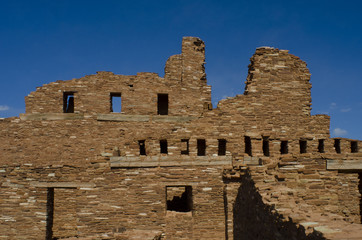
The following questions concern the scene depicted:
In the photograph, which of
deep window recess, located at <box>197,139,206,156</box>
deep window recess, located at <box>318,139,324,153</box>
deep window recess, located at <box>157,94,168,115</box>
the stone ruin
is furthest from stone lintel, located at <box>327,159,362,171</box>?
deep window recess, located at <box>157,94,168,115</box>

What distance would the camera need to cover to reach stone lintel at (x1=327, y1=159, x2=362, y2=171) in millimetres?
8930

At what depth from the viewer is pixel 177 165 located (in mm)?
11633

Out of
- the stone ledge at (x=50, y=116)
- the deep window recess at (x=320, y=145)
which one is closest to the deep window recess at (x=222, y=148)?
the deep window recess at (x=320, y=145)

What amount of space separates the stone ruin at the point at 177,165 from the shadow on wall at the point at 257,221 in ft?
0.11

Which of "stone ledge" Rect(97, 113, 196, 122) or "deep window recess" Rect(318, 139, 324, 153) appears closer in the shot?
"deep window recess" Rect(318, 139, 324, 153)

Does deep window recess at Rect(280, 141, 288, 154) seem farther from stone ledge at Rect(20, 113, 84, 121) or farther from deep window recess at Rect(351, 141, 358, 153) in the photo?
stone ledge at Rect(20, 113, 84, 121)

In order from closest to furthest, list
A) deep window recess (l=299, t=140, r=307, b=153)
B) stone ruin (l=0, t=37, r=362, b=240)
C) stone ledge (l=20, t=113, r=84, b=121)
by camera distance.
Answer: stone ruin (l=0, t=37, r=362, b=240) → deep window recess (l=299, t=140, r=307, b=153) → stone ledge (l=20, t=113, r=84, b=121)

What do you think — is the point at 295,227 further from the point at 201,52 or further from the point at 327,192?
the point at 201,52

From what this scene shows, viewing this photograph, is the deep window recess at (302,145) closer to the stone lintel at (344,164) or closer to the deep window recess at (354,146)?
the deep window recess at (354,146)

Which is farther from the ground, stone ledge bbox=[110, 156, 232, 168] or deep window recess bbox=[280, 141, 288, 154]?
deep window recess bbox=[280, 141, 288, 154]

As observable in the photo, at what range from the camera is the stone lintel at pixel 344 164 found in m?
8.93

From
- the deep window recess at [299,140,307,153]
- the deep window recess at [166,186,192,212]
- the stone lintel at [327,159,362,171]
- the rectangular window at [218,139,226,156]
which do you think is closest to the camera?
the stone lintel at [327,159,362,171]

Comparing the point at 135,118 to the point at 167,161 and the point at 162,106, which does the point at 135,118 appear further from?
the point at 167,161

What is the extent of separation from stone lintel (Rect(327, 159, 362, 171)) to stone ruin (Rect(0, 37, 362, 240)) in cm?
4
